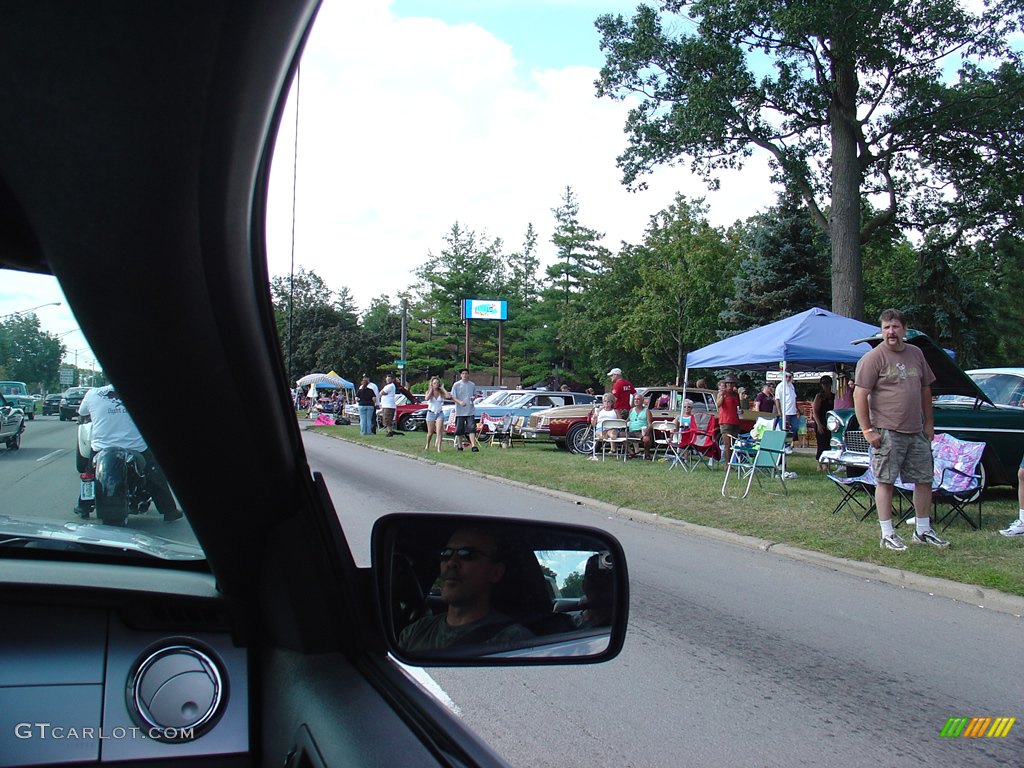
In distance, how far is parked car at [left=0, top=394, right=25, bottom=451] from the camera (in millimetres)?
1851

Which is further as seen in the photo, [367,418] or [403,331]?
[403,331]

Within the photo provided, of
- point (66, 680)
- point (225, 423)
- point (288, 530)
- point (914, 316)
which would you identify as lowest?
point (66, 680)

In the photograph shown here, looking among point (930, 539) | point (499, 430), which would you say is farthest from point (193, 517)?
point (499, 430)

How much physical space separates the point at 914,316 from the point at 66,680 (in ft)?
130

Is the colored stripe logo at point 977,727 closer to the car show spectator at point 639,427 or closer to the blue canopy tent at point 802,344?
the blue canopy tent at point 802,344

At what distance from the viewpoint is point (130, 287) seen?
1.39 meters

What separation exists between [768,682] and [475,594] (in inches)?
127

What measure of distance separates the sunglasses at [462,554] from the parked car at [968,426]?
945cm

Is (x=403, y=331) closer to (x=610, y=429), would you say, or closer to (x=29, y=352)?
(x=610, y=429)

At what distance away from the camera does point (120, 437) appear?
6.11 feet

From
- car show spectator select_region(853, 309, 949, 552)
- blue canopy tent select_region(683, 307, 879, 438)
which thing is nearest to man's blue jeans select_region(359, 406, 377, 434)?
blue canopy tent select_region(683, 307, 879, 438)

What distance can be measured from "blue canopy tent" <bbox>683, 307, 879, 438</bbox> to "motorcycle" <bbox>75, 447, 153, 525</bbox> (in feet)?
42.9

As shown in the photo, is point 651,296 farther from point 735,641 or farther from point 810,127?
point 735,641

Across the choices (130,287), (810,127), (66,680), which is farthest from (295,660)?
(810,127)
